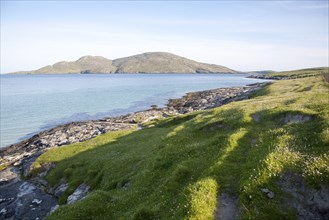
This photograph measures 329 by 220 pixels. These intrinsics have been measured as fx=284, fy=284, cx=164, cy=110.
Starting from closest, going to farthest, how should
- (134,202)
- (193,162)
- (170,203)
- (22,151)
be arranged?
(170,203) → (134,202) → (193,162) → (22,151)

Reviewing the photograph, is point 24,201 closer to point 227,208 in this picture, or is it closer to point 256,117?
point 227,208

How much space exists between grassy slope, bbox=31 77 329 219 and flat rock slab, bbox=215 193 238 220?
366 mm

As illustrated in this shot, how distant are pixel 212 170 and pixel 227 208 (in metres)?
3.90

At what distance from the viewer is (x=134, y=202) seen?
2070 centimetres

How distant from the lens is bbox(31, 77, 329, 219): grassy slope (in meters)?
15.7

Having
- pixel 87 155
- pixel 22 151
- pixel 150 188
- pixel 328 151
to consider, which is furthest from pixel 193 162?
pixel 22 151

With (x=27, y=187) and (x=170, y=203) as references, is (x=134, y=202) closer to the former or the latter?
(x=170, y=203)

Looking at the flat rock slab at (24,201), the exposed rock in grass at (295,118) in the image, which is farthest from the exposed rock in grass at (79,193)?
the exposed rock in grass at (295,118)

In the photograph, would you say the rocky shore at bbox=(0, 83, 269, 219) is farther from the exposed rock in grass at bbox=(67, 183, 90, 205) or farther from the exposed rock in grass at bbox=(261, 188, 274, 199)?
the exposed rock in grass at bbox=(261, 188, 274, 199)

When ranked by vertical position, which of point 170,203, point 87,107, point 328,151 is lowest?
point 87,107

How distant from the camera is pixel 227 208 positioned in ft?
50.8

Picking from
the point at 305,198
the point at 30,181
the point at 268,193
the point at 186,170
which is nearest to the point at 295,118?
the point at 186,170

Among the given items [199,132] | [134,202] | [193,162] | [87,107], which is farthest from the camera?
[87,107]

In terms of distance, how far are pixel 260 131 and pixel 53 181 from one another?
27577 mm
